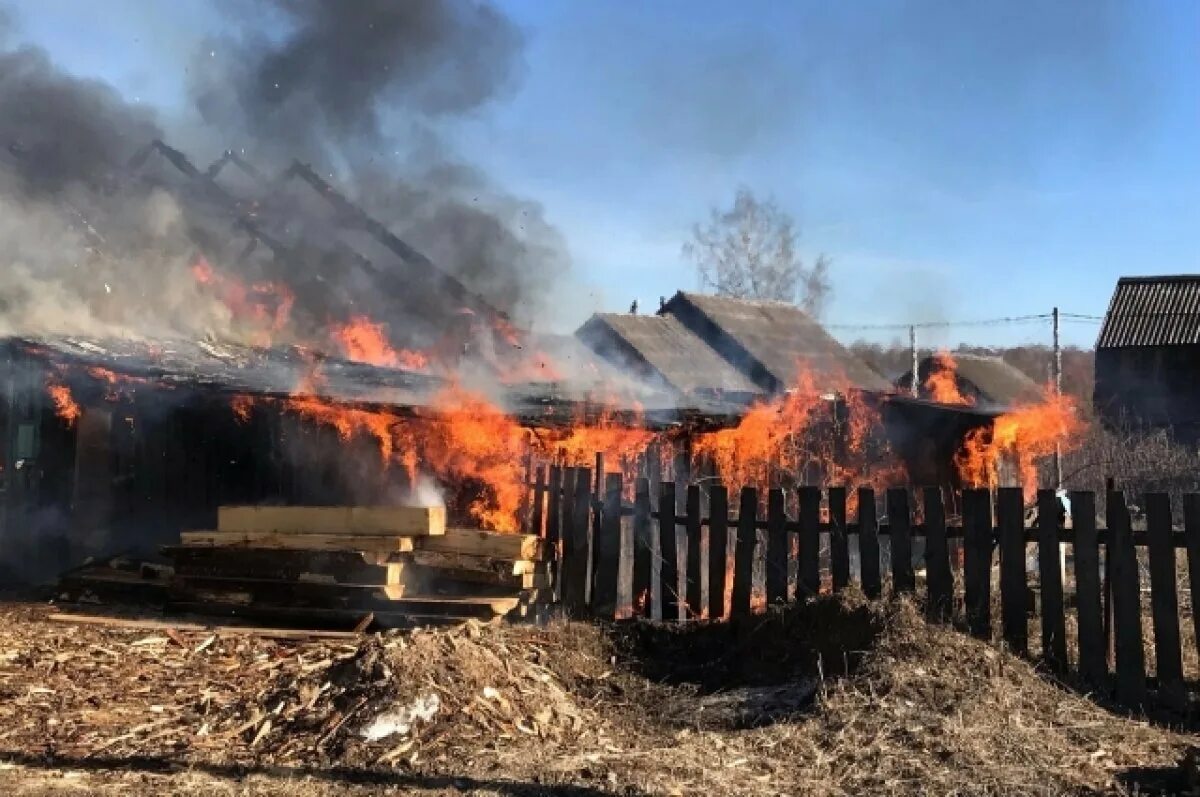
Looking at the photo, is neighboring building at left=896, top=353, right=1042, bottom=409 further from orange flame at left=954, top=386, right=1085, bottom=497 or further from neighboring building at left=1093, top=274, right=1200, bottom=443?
orange flame at left=954, top=386, right=1085, bottom=497

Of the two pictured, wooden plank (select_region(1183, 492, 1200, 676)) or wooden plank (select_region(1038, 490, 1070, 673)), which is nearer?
wooden plank (select_region(1183, 492, 1200, 676))

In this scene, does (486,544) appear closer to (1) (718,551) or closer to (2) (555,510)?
(2) (555,510)

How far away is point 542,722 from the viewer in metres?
5.86

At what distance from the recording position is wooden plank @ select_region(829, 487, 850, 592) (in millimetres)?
7703

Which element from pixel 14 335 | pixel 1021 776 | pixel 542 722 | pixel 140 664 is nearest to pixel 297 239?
pixel 14 335

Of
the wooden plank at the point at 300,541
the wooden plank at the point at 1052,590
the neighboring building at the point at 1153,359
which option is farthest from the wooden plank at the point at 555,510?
the neighboring building at the point at 1153,359

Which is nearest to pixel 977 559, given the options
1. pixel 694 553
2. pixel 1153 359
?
pixel 694 553

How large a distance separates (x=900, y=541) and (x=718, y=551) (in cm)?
154

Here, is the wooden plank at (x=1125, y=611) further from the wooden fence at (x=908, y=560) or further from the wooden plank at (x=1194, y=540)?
the wooden plank at (x=1194, y=540)

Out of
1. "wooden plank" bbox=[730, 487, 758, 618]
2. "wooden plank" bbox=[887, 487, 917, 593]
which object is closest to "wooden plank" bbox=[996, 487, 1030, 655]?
"wooden plank" bbox=[887, 487, 917, 593]

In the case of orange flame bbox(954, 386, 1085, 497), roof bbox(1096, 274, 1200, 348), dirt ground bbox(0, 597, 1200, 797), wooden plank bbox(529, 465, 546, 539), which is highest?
roof bbox(1096, 274, 1200, 348)

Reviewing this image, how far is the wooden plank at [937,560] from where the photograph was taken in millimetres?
7223

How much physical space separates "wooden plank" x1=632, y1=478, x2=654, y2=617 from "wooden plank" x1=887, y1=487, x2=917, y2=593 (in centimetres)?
213

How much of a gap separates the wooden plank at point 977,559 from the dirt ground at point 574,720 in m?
0.56
